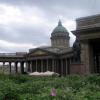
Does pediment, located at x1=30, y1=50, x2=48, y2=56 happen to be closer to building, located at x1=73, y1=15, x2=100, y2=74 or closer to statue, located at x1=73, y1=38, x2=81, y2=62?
building, located at x1=73, y1=15, x2=100, y2=74

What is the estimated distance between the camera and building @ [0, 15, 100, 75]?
3278cm

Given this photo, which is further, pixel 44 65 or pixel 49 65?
pixel 44 65

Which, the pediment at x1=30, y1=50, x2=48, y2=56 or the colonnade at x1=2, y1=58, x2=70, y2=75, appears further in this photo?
the pediment at x1=30, y1=50, x2=48, y2=56

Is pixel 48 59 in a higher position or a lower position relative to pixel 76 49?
higher

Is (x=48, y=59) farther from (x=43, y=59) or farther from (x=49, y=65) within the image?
(x=49, y=65)

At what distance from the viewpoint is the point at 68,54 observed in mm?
96188

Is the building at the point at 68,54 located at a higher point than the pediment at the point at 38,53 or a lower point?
lower

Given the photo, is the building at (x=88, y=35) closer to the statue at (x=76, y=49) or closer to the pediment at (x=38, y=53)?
the statue at (x=76, y=49)

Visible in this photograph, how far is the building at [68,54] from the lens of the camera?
3278cm

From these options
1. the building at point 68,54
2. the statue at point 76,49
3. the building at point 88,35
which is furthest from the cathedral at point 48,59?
the statue at point 76,49

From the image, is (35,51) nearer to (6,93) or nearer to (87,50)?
(87,50)

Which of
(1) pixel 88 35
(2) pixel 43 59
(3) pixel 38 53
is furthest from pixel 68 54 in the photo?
(1) pixel 88 35

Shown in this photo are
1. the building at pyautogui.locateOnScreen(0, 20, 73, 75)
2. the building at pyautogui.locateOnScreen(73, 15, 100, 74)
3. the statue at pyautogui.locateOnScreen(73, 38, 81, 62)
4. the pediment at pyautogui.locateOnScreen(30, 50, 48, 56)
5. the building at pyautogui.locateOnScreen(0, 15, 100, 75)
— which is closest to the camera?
the statue at pyautogui.locateOnScreen(73, 38, 81, 62)

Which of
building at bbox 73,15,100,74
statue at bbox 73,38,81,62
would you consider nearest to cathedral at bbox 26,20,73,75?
building at bbox 73,15,100,74
